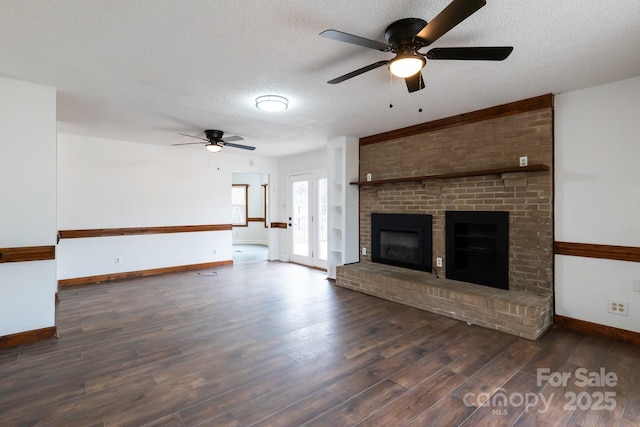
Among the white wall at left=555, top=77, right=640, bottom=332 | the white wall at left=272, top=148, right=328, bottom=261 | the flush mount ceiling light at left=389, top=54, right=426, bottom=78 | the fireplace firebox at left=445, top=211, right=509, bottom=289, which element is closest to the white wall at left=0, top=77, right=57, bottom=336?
the flush mount ceiling light at left=389, top=54, right=426, bottom=78

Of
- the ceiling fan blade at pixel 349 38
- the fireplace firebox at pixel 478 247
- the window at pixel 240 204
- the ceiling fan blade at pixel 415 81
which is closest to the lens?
the ceiling fan blade at pixel 349 38

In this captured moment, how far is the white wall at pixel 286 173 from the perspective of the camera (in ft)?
22.1

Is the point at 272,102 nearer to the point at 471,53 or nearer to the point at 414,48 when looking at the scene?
the point at 414,48

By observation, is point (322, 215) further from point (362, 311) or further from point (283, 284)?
point (362, 311)

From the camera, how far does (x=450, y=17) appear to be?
167 cm

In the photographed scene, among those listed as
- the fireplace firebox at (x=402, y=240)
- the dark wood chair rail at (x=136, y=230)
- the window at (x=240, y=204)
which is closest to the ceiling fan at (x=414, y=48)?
the fireplace firebox at (x=402, y=240)

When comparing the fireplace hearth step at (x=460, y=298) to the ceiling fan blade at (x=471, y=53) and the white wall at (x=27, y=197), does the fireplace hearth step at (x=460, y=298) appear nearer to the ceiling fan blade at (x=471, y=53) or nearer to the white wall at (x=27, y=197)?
the ceiling fan blade at (x=471, y=53)

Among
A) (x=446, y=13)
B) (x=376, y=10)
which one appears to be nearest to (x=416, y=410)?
(x=446, y=13)

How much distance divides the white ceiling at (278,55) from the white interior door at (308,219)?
2.60 meters

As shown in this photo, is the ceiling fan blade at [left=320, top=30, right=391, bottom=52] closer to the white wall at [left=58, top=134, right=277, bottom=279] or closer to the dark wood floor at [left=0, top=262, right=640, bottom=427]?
the dark wood floor at [left=0, top=262, right=640, bottom=427]

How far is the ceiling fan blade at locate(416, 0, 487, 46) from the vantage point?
1.54m

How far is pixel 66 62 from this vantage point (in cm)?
262

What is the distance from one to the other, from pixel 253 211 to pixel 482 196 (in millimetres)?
8306

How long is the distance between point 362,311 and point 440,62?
282 centimetres
